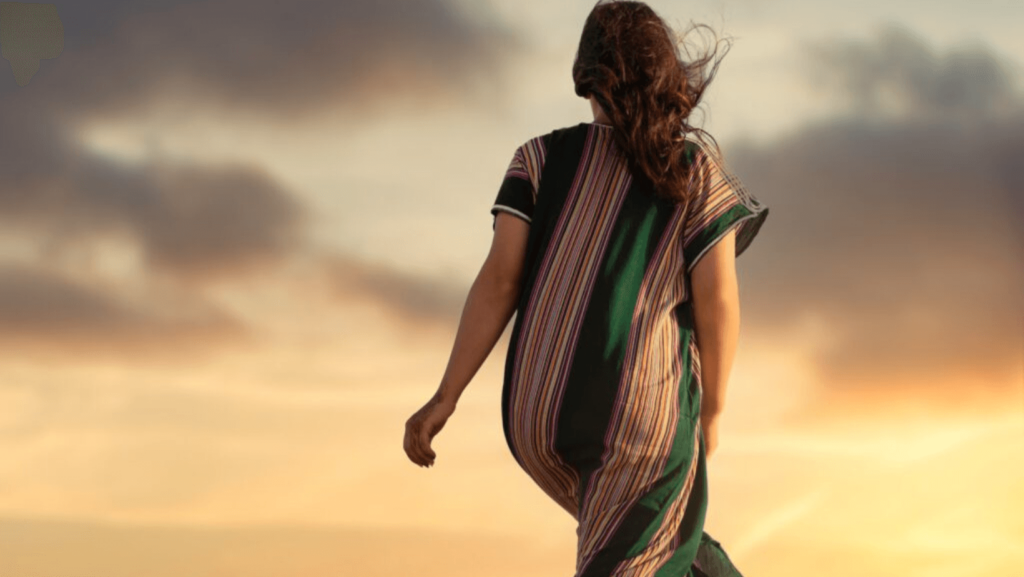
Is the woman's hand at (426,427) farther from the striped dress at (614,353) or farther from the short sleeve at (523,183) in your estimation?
the short sleeve at (523,183)

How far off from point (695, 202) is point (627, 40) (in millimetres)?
533

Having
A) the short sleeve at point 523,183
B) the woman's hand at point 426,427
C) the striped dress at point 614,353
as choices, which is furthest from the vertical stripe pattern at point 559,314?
the woman's hand at point 426,427

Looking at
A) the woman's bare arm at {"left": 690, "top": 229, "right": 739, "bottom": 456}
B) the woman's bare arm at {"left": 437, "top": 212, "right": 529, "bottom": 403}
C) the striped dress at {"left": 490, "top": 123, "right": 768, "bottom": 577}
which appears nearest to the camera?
the striped dress at {"left": 490, "top": 123, "right": 768, "bottom": 577}

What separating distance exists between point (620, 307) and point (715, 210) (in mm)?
425

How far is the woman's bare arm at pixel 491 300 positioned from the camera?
5906 millimetres

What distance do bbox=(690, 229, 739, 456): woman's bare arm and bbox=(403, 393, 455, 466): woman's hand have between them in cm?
78

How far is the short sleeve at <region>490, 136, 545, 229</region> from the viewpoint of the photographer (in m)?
5.93

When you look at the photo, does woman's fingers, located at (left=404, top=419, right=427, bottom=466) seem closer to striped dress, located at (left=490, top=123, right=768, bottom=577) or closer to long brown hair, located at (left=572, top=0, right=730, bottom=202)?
striped dress, located at (left=490, top=123, right=768, bottom=577)

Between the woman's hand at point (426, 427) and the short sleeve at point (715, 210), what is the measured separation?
86 cm

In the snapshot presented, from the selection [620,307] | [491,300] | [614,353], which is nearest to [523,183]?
[491,300]

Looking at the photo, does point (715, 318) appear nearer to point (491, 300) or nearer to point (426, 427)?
point (491, 300)

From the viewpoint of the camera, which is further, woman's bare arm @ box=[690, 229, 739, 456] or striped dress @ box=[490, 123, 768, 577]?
woman's bare arm @ box=[690, 229, 739, 456]

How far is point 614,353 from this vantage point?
5711 mm

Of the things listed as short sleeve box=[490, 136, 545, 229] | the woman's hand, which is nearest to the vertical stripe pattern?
short sleeve box=[490, 136, 545, 229]
